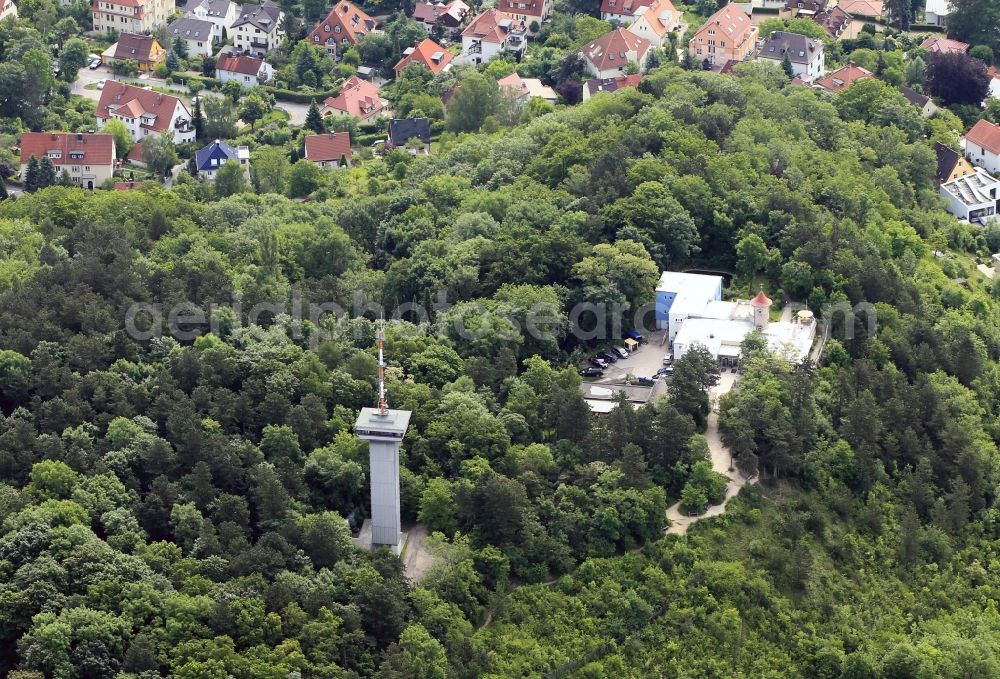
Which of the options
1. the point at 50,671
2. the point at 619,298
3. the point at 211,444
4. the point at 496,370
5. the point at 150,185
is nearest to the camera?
the point at 50,671

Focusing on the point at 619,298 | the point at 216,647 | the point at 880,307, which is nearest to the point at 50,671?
the point at 216,647

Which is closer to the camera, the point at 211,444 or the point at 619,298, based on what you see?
the point at 211,444

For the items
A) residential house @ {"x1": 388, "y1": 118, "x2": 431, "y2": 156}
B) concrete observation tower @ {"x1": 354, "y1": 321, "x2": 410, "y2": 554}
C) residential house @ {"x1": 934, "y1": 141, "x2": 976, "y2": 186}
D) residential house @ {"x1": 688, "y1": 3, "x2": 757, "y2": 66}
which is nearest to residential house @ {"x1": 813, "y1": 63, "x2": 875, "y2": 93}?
residential house @ {"x1": 688, "y1": 3, "x2": 757, "y2": 66}

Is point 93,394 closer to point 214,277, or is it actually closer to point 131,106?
point 214,277

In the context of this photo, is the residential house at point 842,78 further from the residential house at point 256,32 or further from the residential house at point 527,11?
the residential house at point 256,32

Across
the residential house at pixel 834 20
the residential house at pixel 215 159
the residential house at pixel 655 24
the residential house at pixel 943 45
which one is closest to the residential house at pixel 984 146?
the residential house at pixel 943 45

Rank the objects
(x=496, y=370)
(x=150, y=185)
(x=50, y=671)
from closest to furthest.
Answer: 1. (x=50, y=671)
2. (x=496, y=370)
3. (x=150, y=185)

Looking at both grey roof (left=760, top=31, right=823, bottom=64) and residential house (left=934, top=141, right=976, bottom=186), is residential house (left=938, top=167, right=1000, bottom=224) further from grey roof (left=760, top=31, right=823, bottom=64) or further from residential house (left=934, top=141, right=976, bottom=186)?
grey roof (left=760, top=31, right=823, bottom=64)

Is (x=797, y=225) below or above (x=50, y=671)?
above
